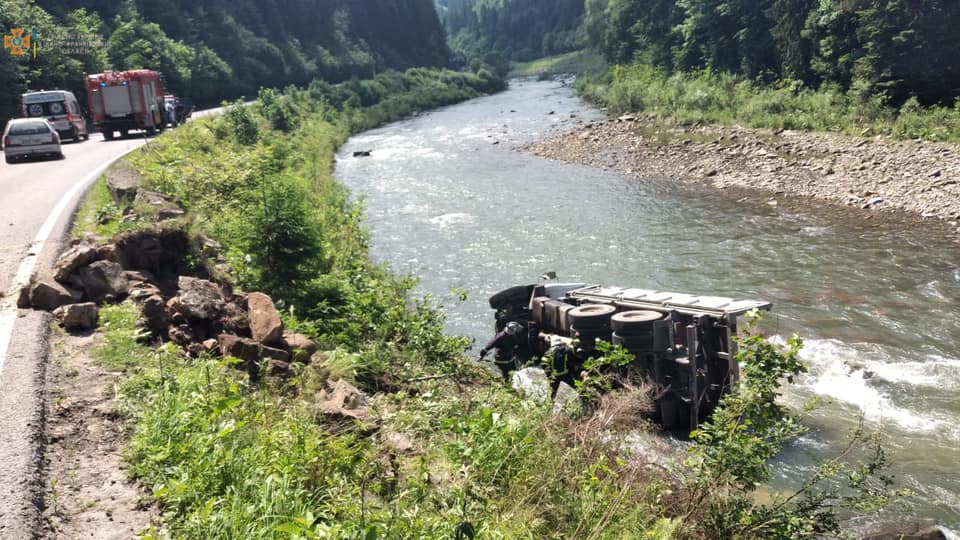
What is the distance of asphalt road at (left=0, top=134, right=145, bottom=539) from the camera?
6.13 meters

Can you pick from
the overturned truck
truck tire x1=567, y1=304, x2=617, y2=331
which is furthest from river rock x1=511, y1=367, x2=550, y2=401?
truck tire x1=567, y1=304, x2=617, y2=331

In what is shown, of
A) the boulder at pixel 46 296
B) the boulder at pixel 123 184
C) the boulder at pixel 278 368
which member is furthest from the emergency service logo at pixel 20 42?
the boulder at pixel 278 368

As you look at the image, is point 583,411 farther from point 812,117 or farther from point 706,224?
point 812,117

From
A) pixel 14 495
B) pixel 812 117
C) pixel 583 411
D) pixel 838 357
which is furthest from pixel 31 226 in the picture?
pixel 812 117

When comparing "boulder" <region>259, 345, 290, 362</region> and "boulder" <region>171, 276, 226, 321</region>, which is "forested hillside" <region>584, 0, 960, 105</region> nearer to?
"boulder" <region>171, 276, 226, 321</region>

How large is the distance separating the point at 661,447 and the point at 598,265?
39.2ft

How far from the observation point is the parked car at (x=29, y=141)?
25.7 m

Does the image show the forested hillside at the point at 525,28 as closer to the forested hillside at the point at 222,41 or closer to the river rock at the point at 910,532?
the forested hillside at the point at 222,41

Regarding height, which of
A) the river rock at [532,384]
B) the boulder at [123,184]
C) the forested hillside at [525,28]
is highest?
the forested hillside at [525,28]

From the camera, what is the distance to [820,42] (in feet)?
135

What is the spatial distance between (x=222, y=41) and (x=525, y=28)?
361ft

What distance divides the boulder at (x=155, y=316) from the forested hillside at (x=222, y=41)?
1375 inches

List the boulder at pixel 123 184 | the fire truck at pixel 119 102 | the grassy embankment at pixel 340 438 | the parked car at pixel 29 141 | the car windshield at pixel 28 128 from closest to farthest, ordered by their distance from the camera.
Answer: the grassy embankment at pixel 340 438 → the boulder at pixel 123 184 → the parked car at pixel 29 141 → the car windshield at pixel 28 128 → the fire truck at pixel 119 102

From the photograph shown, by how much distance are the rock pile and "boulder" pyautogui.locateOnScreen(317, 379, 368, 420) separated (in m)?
0.99
